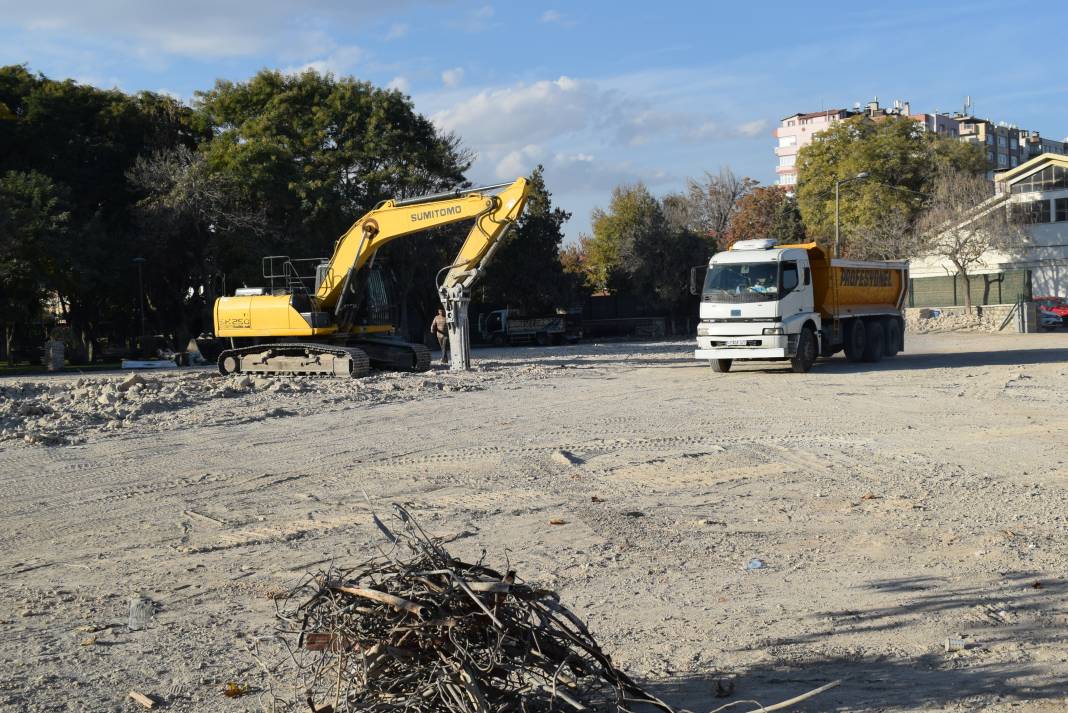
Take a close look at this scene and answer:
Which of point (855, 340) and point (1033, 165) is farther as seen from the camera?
point (1033, 165)

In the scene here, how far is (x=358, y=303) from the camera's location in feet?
88.6

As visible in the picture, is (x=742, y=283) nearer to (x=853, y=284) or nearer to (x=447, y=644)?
(x=853, y=284)

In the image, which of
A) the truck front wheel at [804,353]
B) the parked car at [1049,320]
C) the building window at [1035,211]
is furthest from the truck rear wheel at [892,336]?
the building window at [1035,211]

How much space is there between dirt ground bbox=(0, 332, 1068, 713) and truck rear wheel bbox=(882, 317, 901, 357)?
37.6 feet

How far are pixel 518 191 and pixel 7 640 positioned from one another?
69.2ft

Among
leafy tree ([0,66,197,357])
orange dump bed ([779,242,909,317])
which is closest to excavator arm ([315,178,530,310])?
orange dump bed ([779,242,909,317])

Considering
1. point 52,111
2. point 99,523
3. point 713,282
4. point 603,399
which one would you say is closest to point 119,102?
point 52,111

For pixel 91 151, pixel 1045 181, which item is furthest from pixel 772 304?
pixel 1045 181

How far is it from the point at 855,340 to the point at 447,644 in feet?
82.5

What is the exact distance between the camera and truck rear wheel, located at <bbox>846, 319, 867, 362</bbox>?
26875mm

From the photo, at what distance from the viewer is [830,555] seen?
7.24m

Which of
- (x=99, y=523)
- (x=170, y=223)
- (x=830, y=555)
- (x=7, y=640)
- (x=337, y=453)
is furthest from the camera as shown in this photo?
(x=170, y=223)

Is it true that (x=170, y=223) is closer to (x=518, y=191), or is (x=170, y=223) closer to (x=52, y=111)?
(x=52, y=111)

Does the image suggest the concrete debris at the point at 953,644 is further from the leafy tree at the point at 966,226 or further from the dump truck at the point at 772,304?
the leafy tree at the point at 966,226
